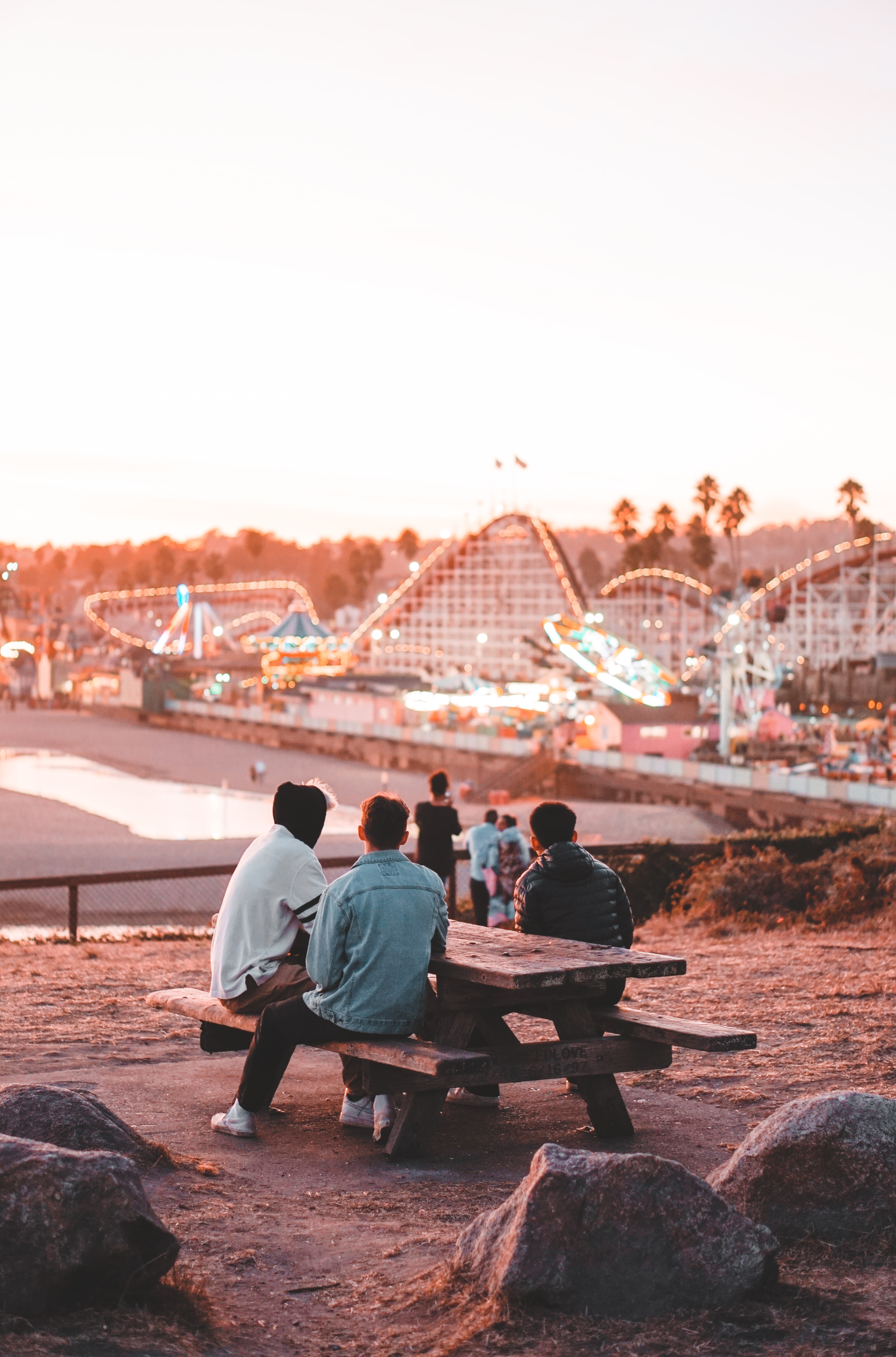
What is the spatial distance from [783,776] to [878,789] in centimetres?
326

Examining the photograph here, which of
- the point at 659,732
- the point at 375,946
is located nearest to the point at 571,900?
the point at 375,946

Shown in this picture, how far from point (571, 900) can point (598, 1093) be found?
31.7 inches

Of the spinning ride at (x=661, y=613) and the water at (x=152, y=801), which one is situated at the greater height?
the spinning ride at (x=661, y=613)

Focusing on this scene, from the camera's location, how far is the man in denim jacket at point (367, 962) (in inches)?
173

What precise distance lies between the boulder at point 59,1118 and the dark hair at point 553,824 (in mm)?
1948

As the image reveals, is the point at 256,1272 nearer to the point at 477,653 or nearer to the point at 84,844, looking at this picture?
the point at 84,844

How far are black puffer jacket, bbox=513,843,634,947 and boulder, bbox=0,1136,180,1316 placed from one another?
2.41 m

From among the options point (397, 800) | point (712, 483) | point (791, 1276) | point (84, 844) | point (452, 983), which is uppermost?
point (712, 483)

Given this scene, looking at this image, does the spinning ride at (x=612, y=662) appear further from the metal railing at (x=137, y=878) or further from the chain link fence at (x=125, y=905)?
the metal railing at (x=137, y=878)

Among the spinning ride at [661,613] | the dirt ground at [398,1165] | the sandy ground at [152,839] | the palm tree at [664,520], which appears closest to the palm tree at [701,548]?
the palm tree at [664,520]

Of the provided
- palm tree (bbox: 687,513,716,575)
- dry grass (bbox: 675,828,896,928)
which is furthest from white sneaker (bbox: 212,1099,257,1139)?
palm tree (bbox: 687,513,716,575)

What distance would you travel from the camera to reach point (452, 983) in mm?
4555

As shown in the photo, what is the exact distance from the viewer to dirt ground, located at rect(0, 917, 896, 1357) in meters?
2.84

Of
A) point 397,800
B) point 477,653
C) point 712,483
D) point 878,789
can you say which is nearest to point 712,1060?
point 397,800
